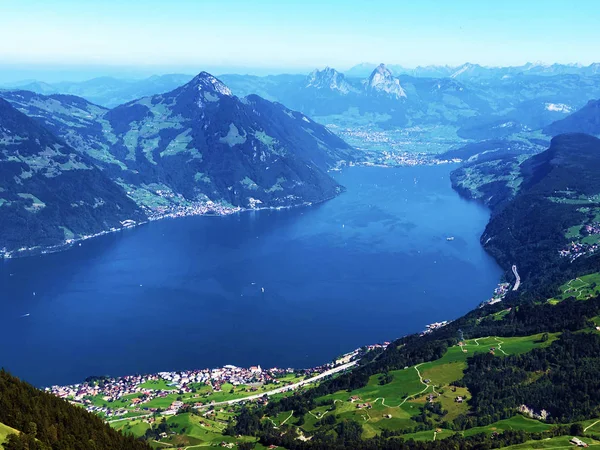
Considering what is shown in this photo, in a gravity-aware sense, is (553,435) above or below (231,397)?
above

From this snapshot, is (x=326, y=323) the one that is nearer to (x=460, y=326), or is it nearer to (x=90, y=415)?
(x=460, y=326)

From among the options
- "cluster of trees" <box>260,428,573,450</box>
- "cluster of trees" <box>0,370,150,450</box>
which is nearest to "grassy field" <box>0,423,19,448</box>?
"cluster of trees" <box>0,370,150,450</box>

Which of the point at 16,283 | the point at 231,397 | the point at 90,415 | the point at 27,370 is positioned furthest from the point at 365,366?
the point at 16,283

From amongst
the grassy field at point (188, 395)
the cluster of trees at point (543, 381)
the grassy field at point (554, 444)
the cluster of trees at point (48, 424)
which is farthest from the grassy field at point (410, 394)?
the cluster of trees at point (48, 424)

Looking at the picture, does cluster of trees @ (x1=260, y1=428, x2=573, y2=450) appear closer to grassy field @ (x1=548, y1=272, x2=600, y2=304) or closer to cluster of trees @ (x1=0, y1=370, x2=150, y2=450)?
cluster of trees @ (x1=0, y1=370, x2=150, y2=450)

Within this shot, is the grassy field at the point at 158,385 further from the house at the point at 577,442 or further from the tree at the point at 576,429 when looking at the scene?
the house at the point at 577,442

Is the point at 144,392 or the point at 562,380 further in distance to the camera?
the point at 144,392
